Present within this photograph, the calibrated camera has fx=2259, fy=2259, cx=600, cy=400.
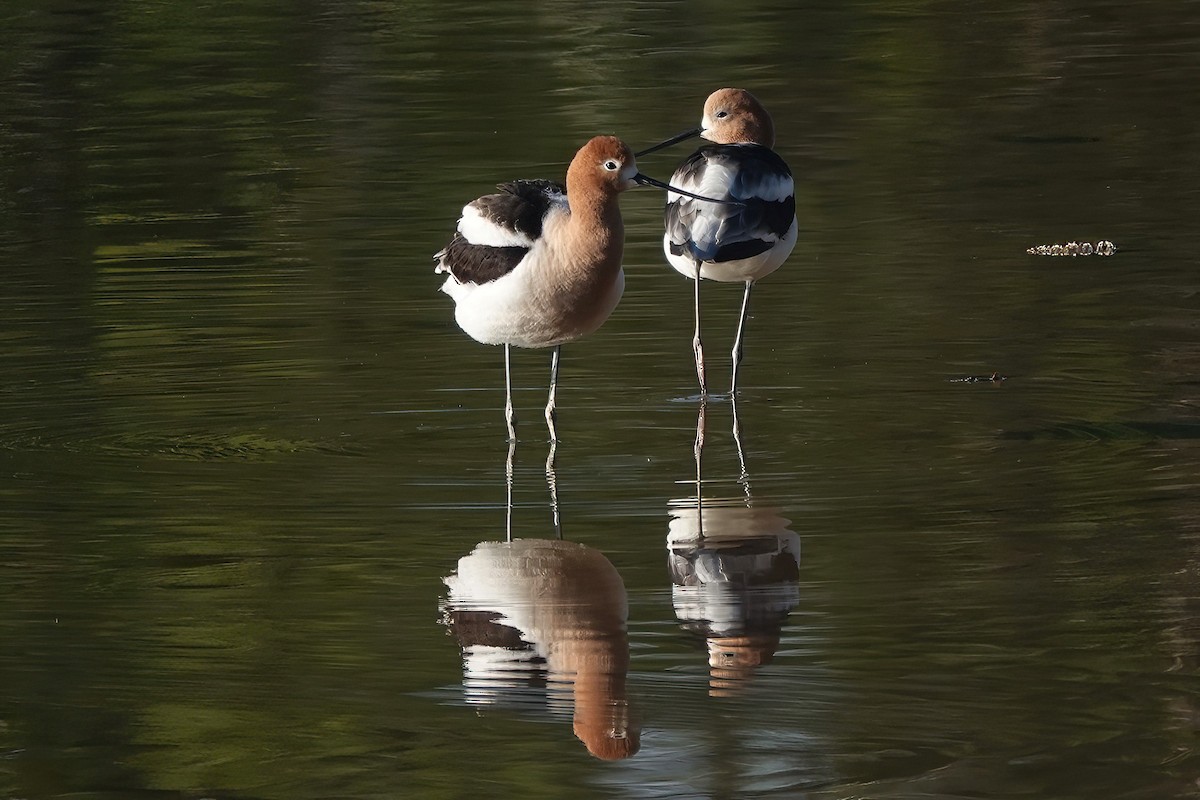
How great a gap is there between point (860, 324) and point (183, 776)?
5986mm

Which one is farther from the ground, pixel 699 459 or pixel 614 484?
pixel 614 484

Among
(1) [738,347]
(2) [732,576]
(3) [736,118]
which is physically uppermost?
(2) [732,576]

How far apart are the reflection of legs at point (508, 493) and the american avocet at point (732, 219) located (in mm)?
1365

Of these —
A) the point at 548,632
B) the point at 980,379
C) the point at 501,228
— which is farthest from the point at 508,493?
the point at 980,379

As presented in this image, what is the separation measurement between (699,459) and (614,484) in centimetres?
Answer: 53

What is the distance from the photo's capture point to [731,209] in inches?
412

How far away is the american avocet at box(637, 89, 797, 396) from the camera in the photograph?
1045 cm

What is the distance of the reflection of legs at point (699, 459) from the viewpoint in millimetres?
7805

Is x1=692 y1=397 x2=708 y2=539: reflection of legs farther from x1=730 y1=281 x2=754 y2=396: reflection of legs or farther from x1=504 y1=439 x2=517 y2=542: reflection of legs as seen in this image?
x1=504 y1=439 x2=517 y2=542: reflection of legs

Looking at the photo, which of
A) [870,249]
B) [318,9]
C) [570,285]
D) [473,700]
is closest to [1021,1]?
[318,9]

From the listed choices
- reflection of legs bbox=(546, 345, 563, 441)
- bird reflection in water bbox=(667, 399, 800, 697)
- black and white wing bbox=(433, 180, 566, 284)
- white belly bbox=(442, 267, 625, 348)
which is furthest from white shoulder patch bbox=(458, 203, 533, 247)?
bird reflection in water bbox=(667, 399, 800, 697)

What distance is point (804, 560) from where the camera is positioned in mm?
7301

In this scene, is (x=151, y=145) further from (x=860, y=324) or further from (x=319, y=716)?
(x=319, y=716)

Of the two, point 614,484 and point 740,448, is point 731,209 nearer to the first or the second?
point 740,448
